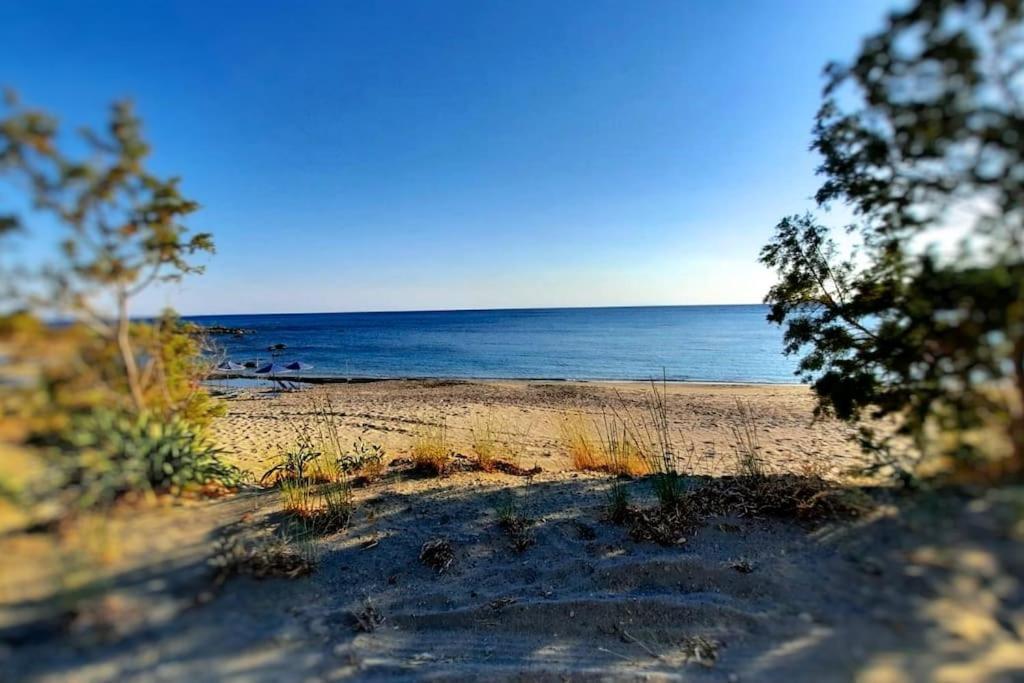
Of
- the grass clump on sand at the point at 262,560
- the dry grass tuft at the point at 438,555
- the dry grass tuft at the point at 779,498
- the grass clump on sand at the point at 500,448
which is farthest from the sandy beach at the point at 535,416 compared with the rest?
the grass clump on sand at the point at 262,560

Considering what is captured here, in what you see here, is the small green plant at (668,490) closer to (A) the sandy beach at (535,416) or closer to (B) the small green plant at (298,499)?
(A) the sandy beach at (535,416)

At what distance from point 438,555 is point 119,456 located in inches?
113

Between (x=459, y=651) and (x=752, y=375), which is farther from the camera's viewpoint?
(x=752, y=375)

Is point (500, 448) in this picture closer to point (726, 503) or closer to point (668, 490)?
point (668, 490)

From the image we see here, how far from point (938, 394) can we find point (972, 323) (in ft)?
1.90

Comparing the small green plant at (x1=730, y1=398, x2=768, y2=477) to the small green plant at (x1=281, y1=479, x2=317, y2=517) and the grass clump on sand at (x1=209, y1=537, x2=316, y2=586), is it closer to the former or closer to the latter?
the grass clump on sand at (x1=209, y1=537, x2=316, y2=586)

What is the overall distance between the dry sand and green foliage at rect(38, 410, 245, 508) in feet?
0.58

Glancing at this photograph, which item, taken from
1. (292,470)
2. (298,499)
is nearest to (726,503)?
(298,499)

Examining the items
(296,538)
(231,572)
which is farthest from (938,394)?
(296,538)

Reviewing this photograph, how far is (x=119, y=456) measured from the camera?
93.0 inches

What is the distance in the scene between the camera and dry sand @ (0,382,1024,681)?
2.03 m

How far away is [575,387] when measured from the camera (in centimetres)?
2352

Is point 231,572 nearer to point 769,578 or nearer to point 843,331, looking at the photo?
point 769,578

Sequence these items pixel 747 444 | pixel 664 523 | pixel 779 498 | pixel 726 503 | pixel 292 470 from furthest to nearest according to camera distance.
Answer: pixel 747 444 → pixel 292 470 → pixel 726 503 → pixel 664 523 → pixel 779 498
